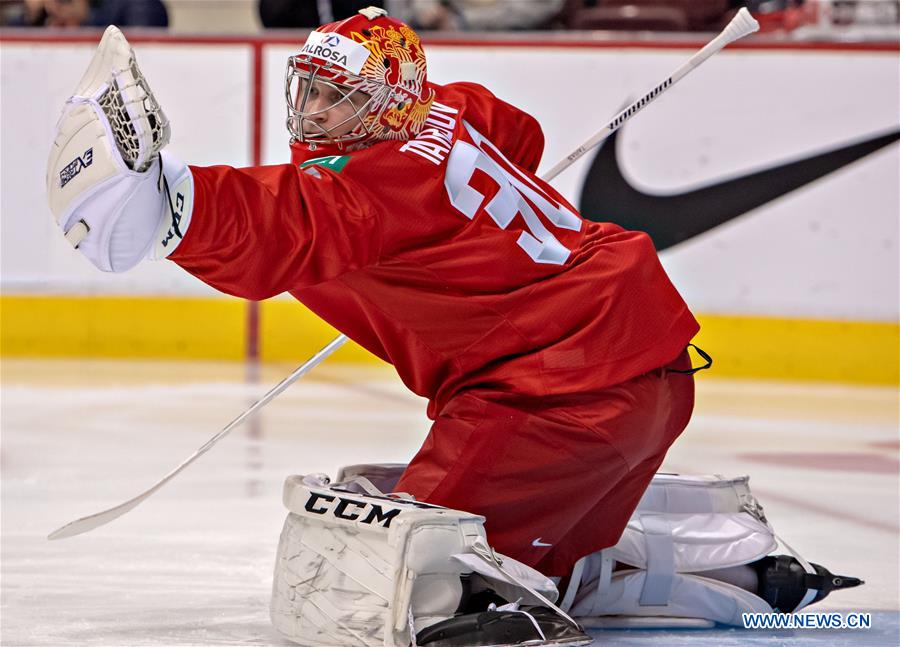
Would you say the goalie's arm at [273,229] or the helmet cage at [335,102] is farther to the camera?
the helmet cage at [335,102]

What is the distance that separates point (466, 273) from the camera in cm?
235

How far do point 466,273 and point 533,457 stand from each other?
318 millimetres

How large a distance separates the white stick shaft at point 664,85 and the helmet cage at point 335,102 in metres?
0.62

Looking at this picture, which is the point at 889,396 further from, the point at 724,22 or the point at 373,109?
the point at 373,109

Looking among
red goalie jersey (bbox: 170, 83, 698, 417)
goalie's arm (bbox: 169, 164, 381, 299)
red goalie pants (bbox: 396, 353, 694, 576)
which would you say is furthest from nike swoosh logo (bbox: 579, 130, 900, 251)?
goalie's arm (bbox: 169, 164, 381, 299)

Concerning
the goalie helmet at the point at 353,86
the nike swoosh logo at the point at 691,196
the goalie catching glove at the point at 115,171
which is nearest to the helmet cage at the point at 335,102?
the goalie helmet at the point at 353,86

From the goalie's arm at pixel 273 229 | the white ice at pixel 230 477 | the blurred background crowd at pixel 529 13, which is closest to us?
the goalie's arm at pixel 273 229

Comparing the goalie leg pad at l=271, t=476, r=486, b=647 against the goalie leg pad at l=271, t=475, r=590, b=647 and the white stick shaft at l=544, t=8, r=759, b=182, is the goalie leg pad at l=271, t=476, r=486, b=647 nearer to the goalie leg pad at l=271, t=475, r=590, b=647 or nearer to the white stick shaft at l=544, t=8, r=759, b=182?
the goalie leg pad at l=271, t=475, r=590, b=647

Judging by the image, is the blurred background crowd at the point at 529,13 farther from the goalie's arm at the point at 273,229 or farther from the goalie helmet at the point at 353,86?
the goalie's arm at the point at 273,229

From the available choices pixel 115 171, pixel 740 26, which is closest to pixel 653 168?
pixel 740 26

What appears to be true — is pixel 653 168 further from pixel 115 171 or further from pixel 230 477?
pixel 115 171

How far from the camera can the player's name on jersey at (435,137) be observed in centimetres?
230

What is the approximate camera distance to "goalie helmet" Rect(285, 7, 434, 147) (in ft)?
7.63

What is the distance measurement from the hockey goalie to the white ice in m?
0.16
